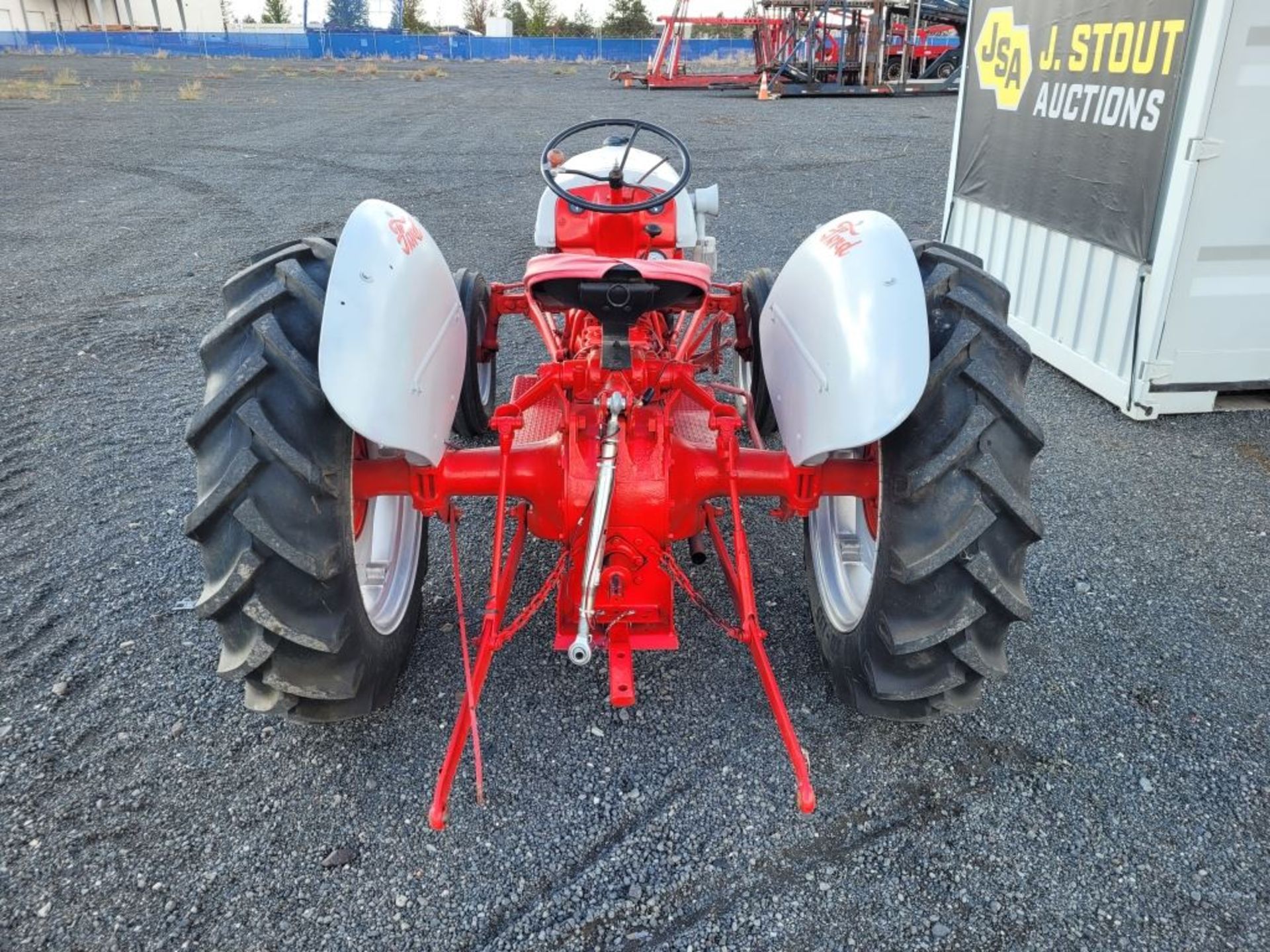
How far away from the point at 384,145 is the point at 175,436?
33.9ft

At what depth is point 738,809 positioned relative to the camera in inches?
90.8

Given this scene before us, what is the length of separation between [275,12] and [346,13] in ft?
29.8

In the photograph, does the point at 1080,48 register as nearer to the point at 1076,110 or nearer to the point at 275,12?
the point at 1076,110

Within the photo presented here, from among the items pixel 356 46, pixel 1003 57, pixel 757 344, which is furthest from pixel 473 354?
pixel 356 46

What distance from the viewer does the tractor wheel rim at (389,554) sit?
2.64 meters

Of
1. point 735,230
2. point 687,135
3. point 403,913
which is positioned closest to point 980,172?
point 735,230

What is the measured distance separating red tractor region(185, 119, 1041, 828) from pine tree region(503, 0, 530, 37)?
225 ft

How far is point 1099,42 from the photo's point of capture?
Result: 15.2 ft

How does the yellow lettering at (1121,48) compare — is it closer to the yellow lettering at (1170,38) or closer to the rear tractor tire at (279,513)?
the yellow lettering at (1170,38)

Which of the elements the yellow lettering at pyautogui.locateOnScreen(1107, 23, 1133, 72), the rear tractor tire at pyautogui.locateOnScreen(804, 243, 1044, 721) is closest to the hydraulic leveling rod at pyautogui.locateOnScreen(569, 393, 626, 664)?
the rear tractor tire at pyautogui.locateOnScreen(804, 243, 1044, 721)

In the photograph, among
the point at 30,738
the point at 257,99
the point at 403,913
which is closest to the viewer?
the point at 403,913

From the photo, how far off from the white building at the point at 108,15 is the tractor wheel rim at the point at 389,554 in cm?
6697

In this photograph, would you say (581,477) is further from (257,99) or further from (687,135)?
(257,99)

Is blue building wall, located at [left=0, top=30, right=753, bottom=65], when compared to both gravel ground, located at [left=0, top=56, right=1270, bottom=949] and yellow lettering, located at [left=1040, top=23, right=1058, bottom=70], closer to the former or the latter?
yellow lettering, located at [left=1040, top=23, right=1058, bottom=70]
